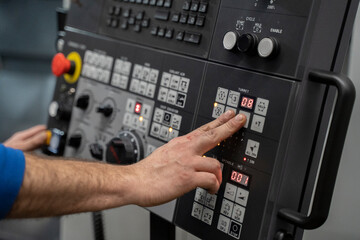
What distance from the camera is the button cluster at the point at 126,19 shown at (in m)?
1.20

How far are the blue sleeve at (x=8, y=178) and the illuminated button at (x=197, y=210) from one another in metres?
0.39

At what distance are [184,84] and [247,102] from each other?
188 millimetres

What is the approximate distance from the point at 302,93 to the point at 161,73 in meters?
0.38

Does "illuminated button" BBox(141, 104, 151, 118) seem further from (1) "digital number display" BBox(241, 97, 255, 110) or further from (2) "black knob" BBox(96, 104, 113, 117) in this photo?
(1) "digital number display" BBox(241, 97, 255, 110)

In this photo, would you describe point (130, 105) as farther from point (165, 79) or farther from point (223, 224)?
point (223, 224)

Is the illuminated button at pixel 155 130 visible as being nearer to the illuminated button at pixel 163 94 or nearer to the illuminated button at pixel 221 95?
the illuminated button at pixel 163 94

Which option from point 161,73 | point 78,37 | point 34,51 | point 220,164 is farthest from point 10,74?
point 220,164

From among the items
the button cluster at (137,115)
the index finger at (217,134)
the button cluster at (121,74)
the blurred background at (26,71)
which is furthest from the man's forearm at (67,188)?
the blurred background at (26,71)

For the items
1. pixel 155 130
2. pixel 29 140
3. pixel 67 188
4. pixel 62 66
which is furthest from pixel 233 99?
pixel 29 140

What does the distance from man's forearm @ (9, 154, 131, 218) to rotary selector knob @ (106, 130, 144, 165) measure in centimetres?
22

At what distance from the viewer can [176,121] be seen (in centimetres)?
110

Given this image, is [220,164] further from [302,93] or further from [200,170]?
[302,93]

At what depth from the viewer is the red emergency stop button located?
4.60ft

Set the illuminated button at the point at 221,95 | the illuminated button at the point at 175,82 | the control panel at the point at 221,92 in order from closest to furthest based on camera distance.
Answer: the control panel at the point at 221,92
the illuminated button at the point at 221,95
the illuminated button at the point at 175,82
